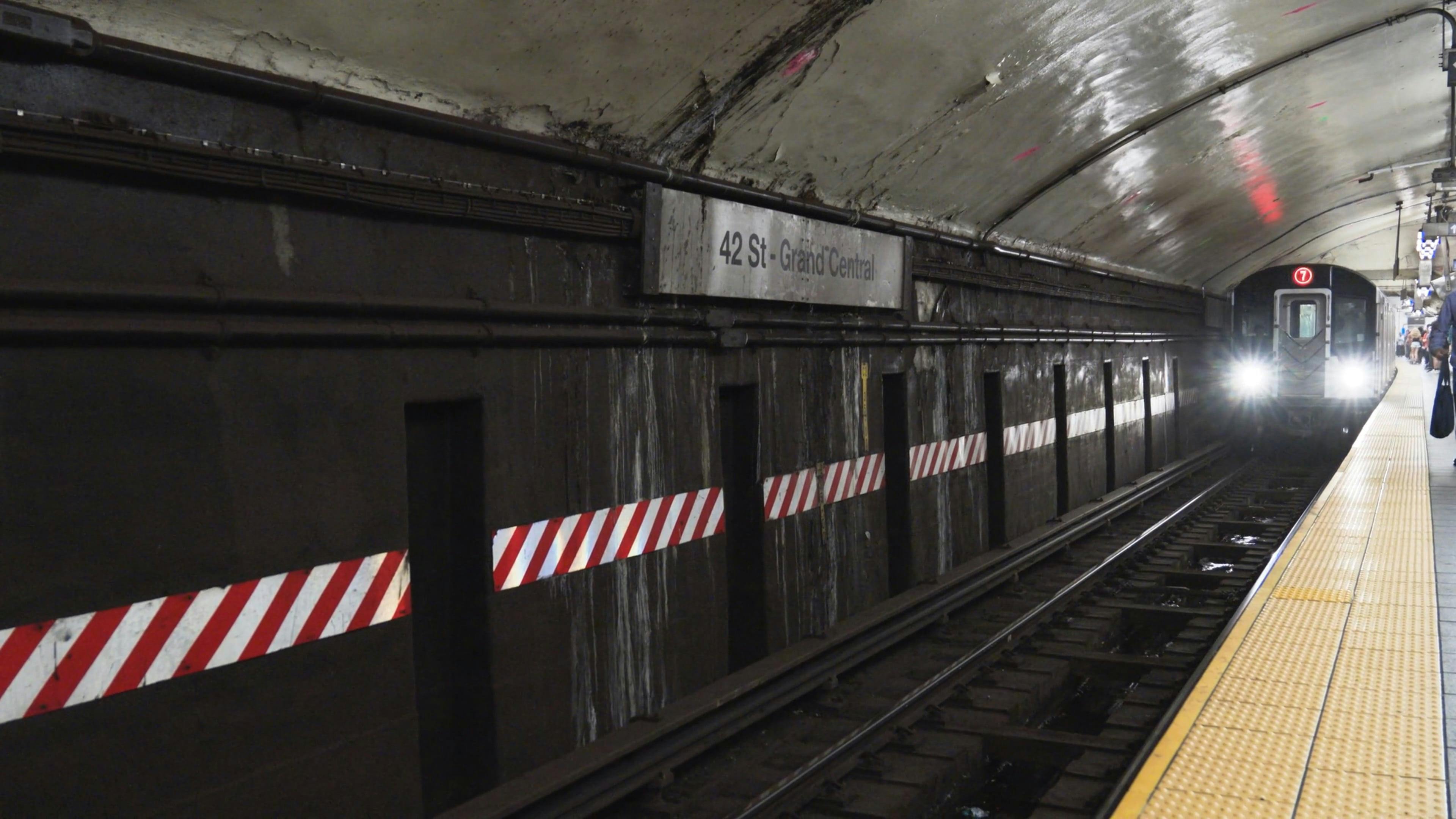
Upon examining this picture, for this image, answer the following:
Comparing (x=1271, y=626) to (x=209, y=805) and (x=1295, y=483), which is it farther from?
(x=1295, y=483)

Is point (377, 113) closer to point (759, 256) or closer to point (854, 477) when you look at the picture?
point (759, 256)

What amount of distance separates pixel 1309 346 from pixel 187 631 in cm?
2372

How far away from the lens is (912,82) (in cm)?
732

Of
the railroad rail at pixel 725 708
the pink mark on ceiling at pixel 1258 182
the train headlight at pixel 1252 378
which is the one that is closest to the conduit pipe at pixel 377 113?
the railroad rail at pixel 725 708

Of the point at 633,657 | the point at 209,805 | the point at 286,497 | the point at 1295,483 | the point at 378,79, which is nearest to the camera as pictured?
the point at 209,805

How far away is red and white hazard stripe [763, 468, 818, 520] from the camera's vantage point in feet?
24.7

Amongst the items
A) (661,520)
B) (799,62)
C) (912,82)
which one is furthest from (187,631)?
(912,82)

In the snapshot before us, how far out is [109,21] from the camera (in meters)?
3.63

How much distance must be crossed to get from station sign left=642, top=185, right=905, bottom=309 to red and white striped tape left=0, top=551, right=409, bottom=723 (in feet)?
7.72

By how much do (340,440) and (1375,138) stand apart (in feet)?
50.8

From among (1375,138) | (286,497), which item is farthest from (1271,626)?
(1375,138)

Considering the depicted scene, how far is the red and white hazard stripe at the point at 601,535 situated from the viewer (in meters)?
5.40

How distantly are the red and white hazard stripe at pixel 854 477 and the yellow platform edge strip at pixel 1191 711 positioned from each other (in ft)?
9.36

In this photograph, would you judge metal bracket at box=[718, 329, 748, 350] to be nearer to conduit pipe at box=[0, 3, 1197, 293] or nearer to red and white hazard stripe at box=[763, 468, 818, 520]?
conduit pipe at box=[0, 3, 1197, 293]
